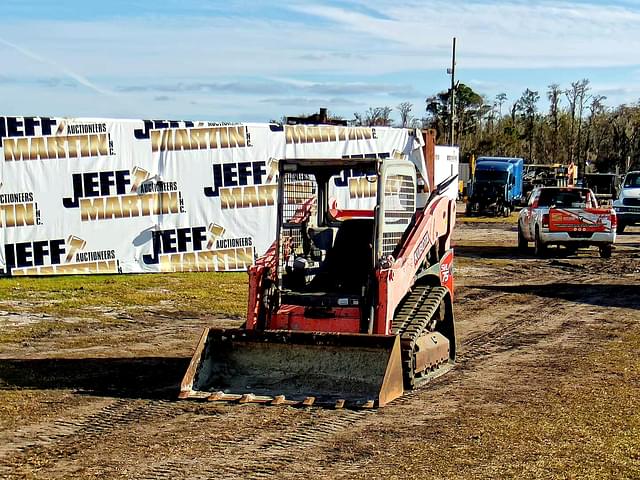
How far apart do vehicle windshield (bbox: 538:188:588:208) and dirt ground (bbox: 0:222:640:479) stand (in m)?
11.8

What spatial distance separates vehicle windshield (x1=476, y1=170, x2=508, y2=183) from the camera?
47.7 meters

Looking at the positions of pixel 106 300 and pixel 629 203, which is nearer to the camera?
pixel 106 300

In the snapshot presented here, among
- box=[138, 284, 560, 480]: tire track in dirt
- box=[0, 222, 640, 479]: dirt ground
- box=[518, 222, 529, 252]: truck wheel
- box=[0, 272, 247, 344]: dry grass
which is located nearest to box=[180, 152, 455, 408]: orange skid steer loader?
box=[138, 284, 560, 480]: tire track in dirt

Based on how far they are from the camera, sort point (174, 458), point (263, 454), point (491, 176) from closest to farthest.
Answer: point (174, 458)
point (263, 454)
point (491, 176)

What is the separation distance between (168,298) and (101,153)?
3.68m

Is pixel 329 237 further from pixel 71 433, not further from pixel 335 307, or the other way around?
pixel 71 433

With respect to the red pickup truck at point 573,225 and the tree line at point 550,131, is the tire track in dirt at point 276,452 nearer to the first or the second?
the red pickup truck at point 573,225

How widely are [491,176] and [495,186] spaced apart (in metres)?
0.93

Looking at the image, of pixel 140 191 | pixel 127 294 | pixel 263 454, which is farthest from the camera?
pixel 140 191

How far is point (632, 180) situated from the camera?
35469 millimetres

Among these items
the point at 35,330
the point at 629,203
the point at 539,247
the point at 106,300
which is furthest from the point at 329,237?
the point at 629,203

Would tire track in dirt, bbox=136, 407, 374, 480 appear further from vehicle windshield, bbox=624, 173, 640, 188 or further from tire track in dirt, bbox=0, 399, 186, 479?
vehicle windshield, bbox=624, 173, 640, 188

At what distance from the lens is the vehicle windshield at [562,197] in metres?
26.9

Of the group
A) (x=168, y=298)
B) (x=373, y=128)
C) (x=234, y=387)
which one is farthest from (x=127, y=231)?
(x=234, y=387)
